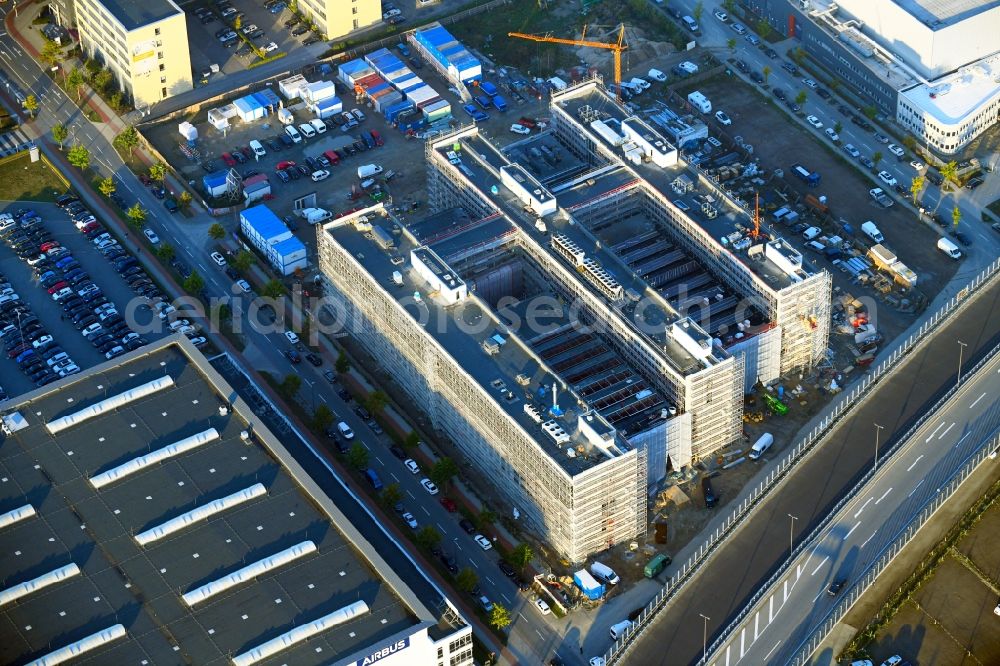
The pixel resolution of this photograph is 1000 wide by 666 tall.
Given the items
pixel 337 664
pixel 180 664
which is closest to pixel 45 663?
pixel 180 664

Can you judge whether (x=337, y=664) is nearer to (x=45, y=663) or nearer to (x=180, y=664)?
(x=180, y=664)

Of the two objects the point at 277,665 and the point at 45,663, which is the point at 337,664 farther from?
the point at 45,663

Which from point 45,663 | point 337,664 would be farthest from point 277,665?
point 45,663

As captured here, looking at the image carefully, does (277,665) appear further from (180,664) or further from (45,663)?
(45,663)
